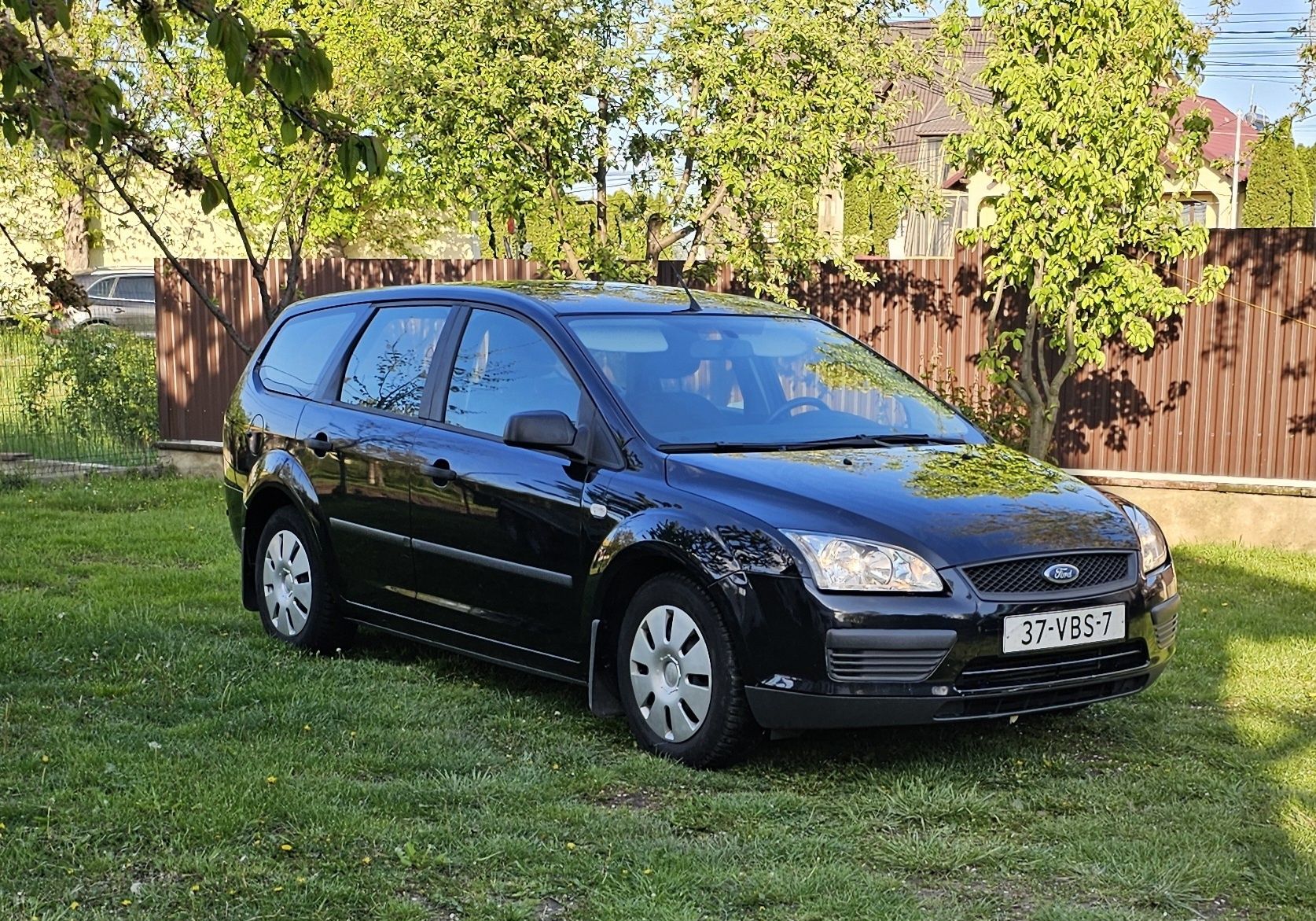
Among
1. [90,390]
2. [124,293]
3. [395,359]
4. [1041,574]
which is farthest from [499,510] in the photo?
[124,293]

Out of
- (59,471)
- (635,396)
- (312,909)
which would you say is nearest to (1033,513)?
(635,396)

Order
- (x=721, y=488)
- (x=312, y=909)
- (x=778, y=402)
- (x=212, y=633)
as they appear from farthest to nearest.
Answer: (x=212, y=633) < (x=778, y=402) < (x=721, y=488) < (x=312, y=909)

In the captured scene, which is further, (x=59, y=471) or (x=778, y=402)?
(x=59, y=471)

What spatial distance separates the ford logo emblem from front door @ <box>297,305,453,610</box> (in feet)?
8.57

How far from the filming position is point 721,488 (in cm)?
548

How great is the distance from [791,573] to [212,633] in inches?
146

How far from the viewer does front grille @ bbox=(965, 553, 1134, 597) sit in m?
5.21

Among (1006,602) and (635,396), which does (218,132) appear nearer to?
(635,396)

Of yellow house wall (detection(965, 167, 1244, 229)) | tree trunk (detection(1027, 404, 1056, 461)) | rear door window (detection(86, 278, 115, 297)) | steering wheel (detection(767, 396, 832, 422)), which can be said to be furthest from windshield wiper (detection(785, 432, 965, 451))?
rear door window (detection(86, 278, 115, 297))

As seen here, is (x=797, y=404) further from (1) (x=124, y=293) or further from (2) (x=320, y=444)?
(1) (x=124, y=293)

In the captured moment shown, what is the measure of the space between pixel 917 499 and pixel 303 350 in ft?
11.6

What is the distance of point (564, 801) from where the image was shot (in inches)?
198

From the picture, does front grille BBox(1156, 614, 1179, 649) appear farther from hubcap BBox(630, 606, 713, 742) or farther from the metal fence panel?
the metal fence panel

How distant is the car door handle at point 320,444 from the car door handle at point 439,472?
78 cm
